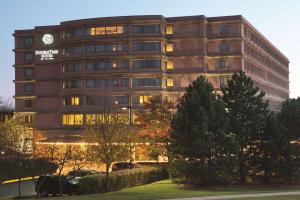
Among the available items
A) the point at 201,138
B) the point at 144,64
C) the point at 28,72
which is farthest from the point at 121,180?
the point at 28,72

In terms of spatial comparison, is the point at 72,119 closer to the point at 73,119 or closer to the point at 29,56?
the point at 73,119

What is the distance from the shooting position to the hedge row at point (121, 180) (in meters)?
39.8

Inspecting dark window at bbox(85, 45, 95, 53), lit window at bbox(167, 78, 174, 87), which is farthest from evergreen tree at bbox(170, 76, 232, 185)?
dark window at bbox(85, 45, 95, 53)

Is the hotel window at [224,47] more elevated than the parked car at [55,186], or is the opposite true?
the hotel window at [224,47]

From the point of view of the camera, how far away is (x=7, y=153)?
4284cm

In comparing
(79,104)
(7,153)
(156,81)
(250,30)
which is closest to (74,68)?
(79,104)

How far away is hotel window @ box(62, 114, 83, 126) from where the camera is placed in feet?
308

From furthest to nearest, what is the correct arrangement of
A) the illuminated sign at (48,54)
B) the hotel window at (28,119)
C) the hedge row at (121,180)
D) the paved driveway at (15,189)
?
the hotel window at (28,119) → the illuminated sign at (48,54) → the paved driveway at (15,189) → the hedge row at (121,180)

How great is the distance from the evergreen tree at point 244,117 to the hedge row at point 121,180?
336 inches

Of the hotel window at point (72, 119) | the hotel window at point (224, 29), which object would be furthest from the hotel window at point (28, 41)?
the hotel window at point (224, 29)

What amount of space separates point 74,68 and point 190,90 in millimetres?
56676

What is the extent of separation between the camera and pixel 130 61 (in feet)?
303

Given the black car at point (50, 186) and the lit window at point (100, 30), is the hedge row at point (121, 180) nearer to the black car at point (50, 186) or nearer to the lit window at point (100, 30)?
the black car at point (50, 186)

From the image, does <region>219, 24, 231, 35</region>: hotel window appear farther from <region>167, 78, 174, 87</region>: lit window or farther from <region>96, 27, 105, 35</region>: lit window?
<region>96, 27, 105, 35</region>: lit window
